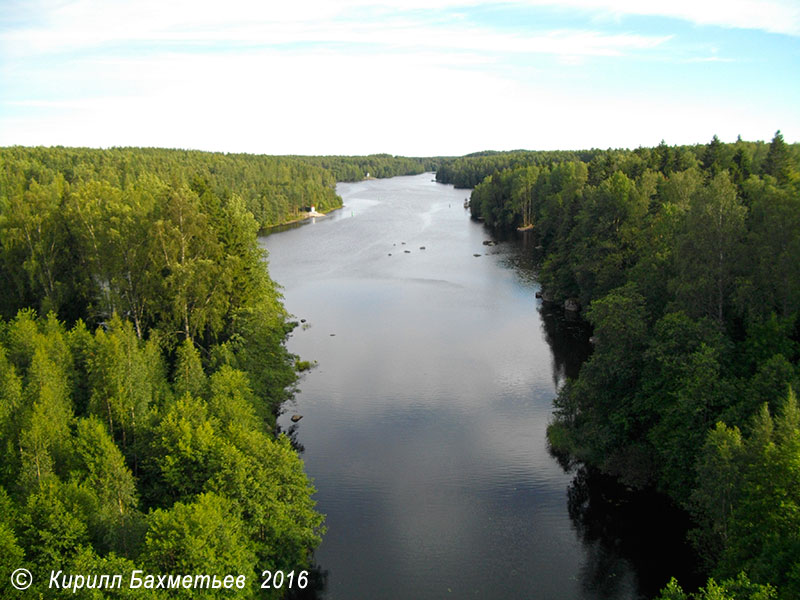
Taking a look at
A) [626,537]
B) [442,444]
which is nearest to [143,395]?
[442,444]

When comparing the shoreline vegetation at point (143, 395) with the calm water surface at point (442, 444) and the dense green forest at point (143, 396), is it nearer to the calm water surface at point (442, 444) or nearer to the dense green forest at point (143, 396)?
the dense green forest at point (143, 396)

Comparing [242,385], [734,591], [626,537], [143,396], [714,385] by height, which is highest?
[714,385]

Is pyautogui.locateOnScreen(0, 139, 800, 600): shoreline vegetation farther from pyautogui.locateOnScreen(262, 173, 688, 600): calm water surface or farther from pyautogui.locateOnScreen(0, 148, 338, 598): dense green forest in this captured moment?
pyautogui.locateOnScreen(262, 173, 688, 600): calm water surface

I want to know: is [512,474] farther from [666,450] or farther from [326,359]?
[326,359]

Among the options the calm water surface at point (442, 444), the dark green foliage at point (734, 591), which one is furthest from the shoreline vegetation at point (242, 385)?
the calm water surface at point (442, 444)

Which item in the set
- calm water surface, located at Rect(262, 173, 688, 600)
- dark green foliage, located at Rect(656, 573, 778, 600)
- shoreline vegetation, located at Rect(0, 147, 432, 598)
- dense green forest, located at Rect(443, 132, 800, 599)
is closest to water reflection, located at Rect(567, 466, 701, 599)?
calm water surface, located at Rect(262, 173, 688, 600)

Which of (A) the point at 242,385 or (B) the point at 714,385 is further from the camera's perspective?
(A) the point at 242,385

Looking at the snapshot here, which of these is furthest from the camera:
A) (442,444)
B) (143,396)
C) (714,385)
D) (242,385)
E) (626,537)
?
(442,444)

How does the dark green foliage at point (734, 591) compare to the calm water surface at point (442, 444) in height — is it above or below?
above

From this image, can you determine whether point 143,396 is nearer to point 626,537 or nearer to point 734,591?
point 626,537
